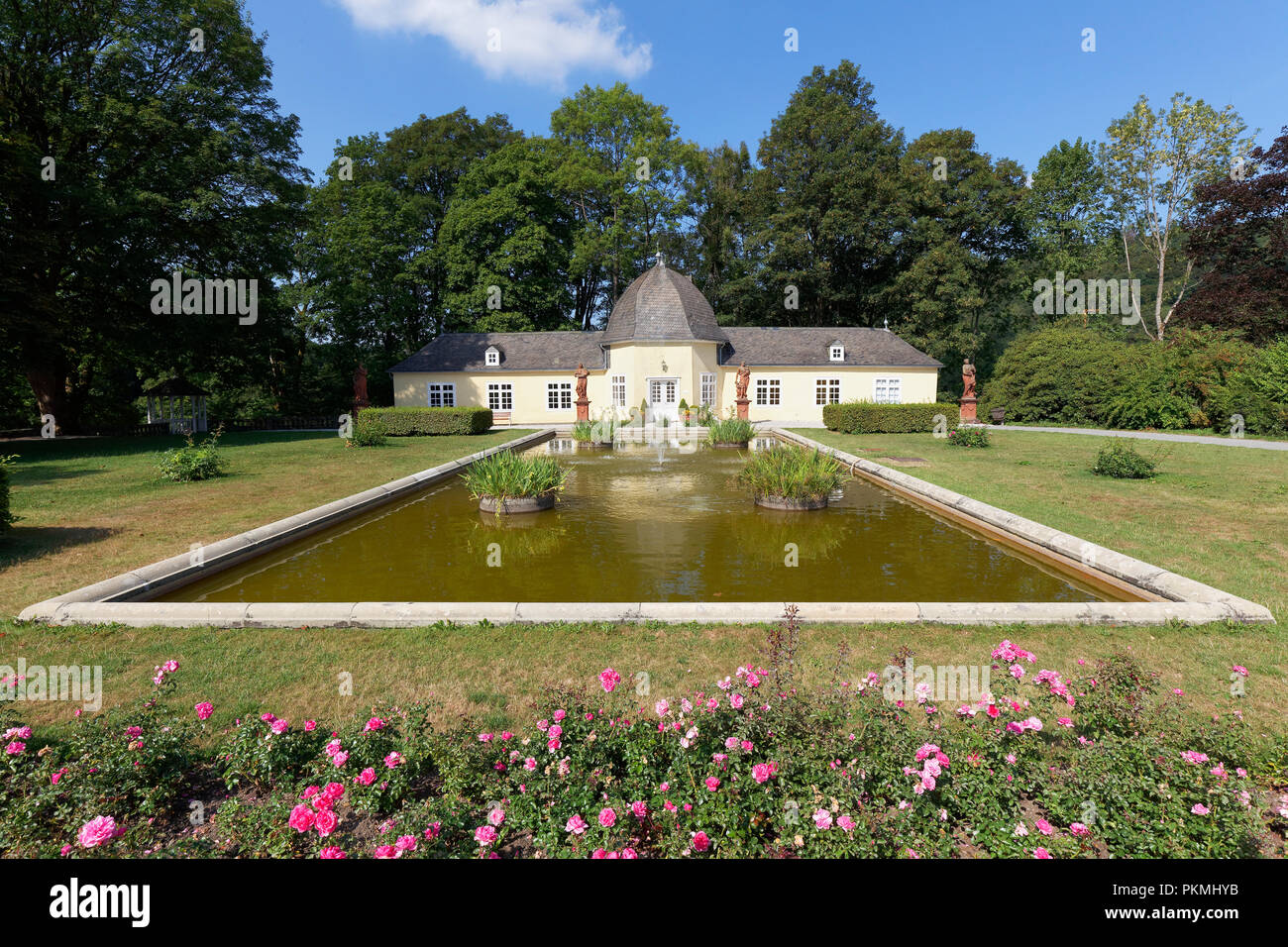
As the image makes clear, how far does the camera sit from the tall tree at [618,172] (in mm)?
38500

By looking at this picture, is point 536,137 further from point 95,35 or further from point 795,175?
point 95,35

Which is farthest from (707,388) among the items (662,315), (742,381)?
(662,315)

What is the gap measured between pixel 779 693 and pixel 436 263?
127 feet

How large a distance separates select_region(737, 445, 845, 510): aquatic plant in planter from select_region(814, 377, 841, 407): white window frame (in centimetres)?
2108

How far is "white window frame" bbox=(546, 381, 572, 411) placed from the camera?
31.3 meters

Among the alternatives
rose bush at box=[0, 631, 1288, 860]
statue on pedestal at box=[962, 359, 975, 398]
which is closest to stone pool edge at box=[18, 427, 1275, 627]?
rose bush at box=[0, 631, 1288, 860]

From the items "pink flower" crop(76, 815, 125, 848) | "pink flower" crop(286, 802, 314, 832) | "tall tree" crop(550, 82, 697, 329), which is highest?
"tall tree" crop(550, 82, 697, 329)

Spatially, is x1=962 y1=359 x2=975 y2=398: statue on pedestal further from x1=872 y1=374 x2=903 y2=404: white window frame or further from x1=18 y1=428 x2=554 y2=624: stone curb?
x1=18 y1=428 x2=554 y2=624: stone curb

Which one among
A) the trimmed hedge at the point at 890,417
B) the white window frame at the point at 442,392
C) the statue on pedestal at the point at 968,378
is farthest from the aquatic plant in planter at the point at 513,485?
the white window frame at the point at 442,392

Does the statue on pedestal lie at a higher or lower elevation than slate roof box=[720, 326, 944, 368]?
lower

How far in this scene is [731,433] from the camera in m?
18.8

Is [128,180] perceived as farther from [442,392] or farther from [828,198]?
[828,198]

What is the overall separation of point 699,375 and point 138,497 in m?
22.1

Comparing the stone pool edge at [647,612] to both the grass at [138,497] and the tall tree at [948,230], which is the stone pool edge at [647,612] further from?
the tall tree at [948,230]
